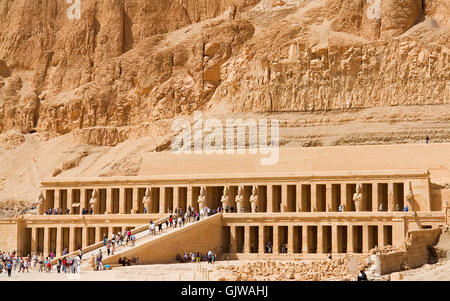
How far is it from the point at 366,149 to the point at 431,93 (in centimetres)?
1973

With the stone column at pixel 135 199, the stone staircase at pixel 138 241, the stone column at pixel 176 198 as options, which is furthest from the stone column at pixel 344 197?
the stone column at pixel 135 199

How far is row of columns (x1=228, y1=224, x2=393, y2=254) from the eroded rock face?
27849 mm

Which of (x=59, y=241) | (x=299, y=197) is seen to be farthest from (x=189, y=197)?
(x=59, y=241)

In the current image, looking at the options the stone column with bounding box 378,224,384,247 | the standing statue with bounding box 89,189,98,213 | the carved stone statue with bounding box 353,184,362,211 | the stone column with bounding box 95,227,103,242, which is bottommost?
the stone column with bounding box 95,227,103,242

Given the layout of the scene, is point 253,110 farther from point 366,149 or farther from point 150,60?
point 366,149

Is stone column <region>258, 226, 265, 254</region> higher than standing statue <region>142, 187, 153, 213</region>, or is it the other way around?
standing statue <region>142, 187, 153, 213</region>

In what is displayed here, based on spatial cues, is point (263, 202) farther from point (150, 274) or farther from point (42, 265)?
point (150, 274)

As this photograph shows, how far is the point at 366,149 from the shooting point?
231 feet

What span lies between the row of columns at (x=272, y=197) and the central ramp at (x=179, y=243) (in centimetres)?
501

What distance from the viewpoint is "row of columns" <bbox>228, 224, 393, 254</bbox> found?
61.8m

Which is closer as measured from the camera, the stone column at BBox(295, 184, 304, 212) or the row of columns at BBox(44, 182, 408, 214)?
the row of columns at BBox(44, 182, 408, 214)

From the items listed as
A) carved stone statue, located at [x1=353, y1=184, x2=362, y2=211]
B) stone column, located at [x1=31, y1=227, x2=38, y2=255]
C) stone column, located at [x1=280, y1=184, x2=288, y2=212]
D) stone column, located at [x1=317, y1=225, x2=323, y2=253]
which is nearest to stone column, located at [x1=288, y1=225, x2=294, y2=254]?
stone column, located at [x1=317, y1=225, x2=323, y2=253]

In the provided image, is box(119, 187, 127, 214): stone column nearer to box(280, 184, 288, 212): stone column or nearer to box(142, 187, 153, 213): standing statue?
box(142, 187, 153, 213): standing statue
